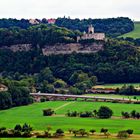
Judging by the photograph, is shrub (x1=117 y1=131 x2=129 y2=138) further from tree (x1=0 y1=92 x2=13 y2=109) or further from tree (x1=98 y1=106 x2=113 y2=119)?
tree (x1=0 y1=92 x2=13 y2=109)

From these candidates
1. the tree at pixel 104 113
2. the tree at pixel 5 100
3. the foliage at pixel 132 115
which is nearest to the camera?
the foliage at pixel 132 115

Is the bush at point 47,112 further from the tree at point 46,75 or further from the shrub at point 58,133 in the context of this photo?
the tree at point 46,75

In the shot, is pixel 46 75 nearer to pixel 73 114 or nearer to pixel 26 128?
pixel 73 114

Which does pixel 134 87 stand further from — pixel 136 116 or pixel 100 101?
pixel 136 116

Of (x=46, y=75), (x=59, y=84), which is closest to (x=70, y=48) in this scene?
(x=46, y=75)

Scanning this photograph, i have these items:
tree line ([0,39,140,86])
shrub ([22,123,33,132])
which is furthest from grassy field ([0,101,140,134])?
tree line ([0,39,140,86])

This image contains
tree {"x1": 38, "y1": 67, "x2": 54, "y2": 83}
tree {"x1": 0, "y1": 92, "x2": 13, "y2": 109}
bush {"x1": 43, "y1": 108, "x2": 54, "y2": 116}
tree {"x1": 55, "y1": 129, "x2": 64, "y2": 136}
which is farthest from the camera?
tree {"x1": 38, "y1": 67, "x2": 54, "y2": 83}

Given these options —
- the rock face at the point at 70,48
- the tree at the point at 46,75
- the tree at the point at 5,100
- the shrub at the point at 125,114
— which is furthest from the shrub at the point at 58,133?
the rock face at the point at 70,48
